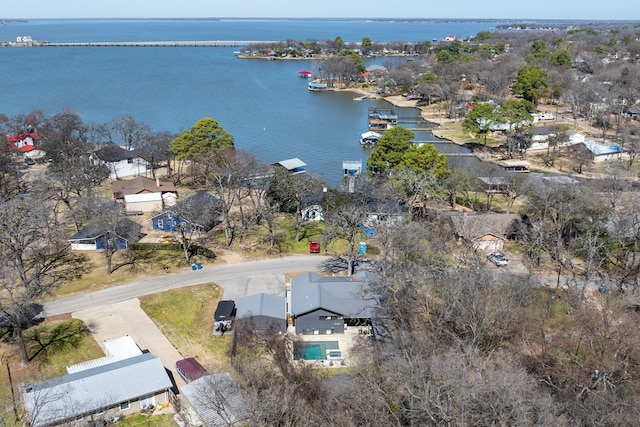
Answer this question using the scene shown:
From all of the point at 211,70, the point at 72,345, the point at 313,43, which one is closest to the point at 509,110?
the point at 72,345

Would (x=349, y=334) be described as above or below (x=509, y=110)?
below

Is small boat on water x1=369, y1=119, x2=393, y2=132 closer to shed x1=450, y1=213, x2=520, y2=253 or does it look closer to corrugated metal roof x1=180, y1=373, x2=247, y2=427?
shed x1=450, y1=213, x2=520, y2=253

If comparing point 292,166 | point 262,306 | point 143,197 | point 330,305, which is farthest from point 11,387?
point 292,166

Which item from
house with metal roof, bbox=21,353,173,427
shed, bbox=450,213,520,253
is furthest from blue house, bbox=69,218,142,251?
shed, bbox=450,213,520,253

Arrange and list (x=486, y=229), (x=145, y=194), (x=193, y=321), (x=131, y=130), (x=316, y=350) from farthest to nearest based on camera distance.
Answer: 1. (x=131, y=130)
2. (x=145, y=194)
3. (x=486, y=229)
4. (x=193, y=321)
5. (x=316, y=350)

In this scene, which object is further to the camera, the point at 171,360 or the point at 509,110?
the point at 509,110

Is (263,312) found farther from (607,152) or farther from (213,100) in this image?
(213,100)

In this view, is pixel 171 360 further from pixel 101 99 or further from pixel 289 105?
pixel 101 99

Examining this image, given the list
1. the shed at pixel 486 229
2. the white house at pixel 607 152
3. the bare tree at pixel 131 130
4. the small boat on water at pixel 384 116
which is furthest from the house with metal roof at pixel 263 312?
the small boat on water at pixel 384 116
